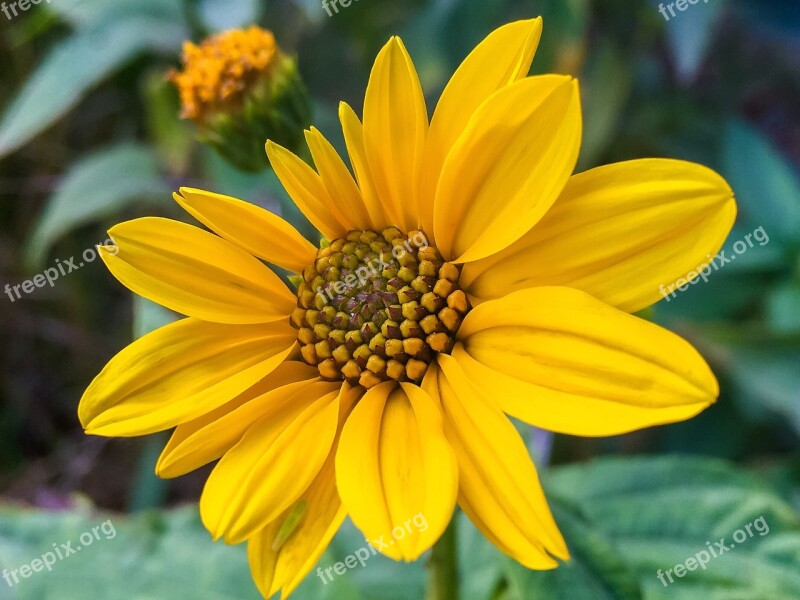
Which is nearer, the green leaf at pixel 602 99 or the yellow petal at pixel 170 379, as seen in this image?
the yellow petal at pixel 170 379

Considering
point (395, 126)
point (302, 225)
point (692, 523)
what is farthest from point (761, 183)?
point (395, 126)

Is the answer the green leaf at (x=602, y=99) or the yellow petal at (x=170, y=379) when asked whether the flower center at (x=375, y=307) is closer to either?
the yellow petal at (x=170, y=379)

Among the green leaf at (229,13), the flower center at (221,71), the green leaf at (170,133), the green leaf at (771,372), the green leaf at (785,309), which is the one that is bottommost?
the green leaf at (771,372)

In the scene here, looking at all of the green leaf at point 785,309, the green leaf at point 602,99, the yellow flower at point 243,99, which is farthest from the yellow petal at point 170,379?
the green leaf at point 602,99

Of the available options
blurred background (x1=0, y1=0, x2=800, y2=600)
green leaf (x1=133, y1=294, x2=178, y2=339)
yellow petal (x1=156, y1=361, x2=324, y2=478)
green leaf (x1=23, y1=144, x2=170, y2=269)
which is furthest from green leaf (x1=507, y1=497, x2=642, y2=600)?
green leaf (x1=23, y1=144, x2=170, y2=269)

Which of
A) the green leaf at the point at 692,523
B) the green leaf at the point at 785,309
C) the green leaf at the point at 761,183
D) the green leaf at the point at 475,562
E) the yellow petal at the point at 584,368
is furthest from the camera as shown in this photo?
the green leaf at the point at 761,183

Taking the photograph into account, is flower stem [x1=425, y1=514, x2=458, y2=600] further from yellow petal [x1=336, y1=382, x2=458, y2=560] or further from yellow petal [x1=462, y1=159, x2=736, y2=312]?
yellow petal [x1=462, y1=159, x2=736, y2=312]
